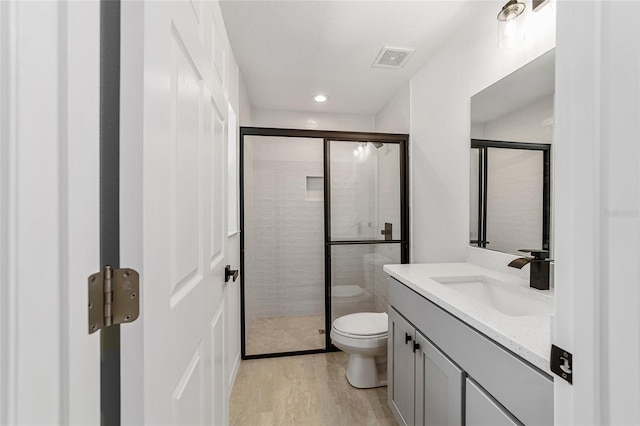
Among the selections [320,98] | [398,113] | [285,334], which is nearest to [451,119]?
[398,113]

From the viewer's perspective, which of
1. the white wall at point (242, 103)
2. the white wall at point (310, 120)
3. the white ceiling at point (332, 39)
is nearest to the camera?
the white ceiling at point (332, 39)

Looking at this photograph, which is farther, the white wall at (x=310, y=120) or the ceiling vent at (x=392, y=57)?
the white wall at (x=310, y=120)

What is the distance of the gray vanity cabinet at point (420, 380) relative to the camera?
1.07 meters

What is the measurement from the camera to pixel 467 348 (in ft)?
3.26

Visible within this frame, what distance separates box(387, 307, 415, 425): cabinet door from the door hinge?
1.26m

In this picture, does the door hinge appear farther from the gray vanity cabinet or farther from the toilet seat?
the toilet seat

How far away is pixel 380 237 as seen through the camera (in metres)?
2.63

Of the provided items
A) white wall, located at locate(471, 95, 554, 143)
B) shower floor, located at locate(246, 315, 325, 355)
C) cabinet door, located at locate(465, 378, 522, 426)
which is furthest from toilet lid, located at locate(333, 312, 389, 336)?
white wall, located at locate(471, 95, 554, 143)

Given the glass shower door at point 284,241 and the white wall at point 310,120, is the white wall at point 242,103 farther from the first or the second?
the white wall at point 310,120

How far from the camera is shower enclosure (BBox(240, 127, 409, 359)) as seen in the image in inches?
100
